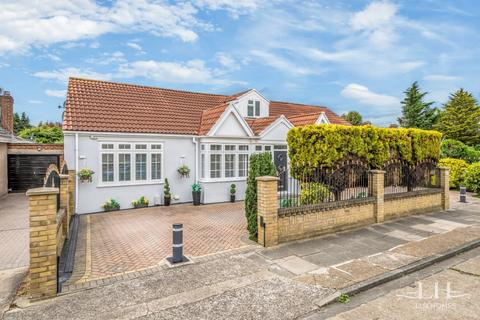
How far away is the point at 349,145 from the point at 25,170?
19.5 m

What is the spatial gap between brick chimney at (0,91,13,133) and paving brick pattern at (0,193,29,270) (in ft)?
43.0

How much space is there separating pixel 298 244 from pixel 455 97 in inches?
1596

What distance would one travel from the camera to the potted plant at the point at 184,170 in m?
13.8

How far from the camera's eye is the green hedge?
9805 millimetres

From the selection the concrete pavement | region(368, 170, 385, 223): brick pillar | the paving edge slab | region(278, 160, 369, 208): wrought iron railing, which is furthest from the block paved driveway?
region(368, 170, 385, 223): brick pillar

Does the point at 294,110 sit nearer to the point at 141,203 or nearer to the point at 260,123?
the point at 260,123

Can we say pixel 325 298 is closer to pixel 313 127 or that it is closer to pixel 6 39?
pixel 313 127

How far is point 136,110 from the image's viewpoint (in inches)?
553

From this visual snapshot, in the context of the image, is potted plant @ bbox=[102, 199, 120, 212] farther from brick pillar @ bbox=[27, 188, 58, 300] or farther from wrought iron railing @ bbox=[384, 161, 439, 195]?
wrought iron railing @ bbox=[384, 161, 439, 195]

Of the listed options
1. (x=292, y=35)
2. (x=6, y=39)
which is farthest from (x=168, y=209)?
(x=6, y=39)

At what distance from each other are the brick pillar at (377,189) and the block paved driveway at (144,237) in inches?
192

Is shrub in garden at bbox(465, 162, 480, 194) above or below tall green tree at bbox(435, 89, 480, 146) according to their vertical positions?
below

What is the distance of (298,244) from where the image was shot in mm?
7777

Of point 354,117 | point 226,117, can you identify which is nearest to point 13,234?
point 226,117
